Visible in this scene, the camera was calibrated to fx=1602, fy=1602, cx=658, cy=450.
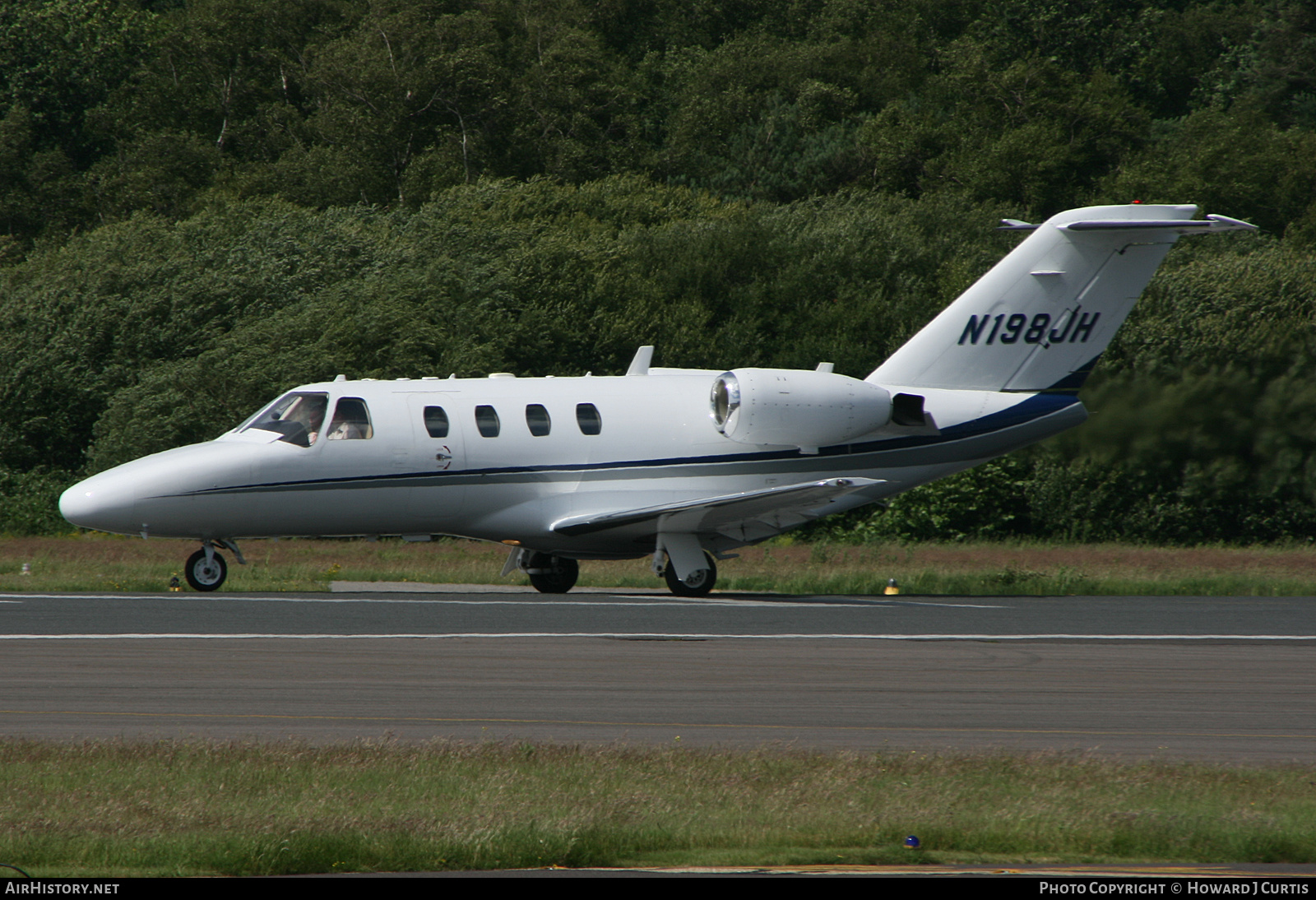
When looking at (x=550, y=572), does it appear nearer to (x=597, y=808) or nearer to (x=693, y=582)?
(x=693, y=582)

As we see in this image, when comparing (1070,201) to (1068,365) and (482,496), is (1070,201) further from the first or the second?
(482,496)

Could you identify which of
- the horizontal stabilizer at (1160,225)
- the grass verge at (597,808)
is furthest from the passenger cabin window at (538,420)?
the grass verge at (597,808)

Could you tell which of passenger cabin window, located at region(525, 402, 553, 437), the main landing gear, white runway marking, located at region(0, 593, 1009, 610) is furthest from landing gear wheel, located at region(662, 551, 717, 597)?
the main landing gear

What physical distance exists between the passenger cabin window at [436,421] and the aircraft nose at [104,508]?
436 centimetres

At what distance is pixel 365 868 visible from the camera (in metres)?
7.99

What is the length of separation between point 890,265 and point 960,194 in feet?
40.7

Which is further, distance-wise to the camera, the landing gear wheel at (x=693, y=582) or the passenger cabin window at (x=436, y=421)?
the landing gear wheel at (x=693, y=582)

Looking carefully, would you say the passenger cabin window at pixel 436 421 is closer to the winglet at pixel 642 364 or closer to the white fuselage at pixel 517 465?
the white fuselage at pixel 517 465

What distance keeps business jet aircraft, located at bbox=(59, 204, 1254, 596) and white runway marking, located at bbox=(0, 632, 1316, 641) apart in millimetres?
4842

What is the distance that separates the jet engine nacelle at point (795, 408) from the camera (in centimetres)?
2462

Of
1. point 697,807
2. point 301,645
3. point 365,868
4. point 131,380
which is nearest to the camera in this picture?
point 365,868

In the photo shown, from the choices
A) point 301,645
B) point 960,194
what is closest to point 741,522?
point 301,645

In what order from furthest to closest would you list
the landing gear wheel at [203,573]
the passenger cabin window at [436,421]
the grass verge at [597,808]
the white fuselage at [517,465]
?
the passenger cabin window at [436,421] < the landing gear wheel at [203,573] < the white fuselage at [517,465] < the grass verge at [597,808]

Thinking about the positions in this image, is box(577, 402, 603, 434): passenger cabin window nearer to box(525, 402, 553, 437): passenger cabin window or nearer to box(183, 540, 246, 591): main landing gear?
box(525, 402, 553, 437): passenger cabin window
